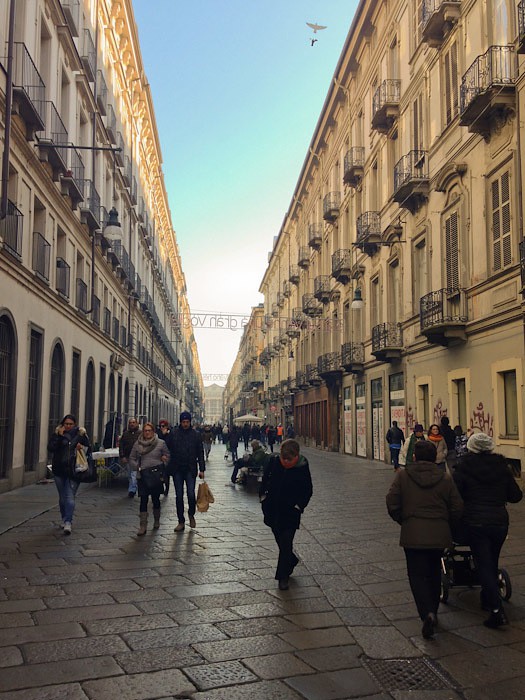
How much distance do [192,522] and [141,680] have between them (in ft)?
19.2

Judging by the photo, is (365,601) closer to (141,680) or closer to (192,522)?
(141,680)

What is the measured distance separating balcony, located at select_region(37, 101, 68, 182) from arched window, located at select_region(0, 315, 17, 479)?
4.32 m

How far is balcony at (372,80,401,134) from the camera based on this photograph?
2353 centimetres

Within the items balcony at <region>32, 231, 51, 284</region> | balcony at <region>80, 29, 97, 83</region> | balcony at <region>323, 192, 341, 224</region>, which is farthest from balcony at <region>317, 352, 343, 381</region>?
balcony at <region>32, 231, 51, 284</region>

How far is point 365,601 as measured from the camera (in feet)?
20.0

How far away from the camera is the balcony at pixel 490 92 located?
572 inches

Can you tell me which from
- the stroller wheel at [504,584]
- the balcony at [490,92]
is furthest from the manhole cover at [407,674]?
the balcony at [490,92]

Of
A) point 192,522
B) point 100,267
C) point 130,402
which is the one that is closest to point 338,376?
point 130,402

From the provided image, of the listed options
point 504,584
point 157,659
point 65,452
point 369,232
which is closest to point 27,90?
point 65,452

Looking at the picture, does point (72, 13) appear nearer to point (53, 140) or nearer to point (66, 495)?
point (53, 140)

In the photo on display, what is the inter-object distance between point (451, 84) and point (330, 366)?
17.6m

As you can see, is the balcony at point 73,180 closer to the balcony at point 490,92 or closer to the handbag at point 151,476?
the balcony at point 490,92

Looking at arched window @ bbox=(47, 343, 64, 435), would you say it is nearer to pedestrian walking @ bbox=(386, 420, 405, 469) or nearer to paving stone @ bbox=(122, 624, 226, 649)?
pedestrian walking @ bbox=(386, 420, 405, 469)

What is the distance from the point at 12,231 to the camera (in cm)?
1438
